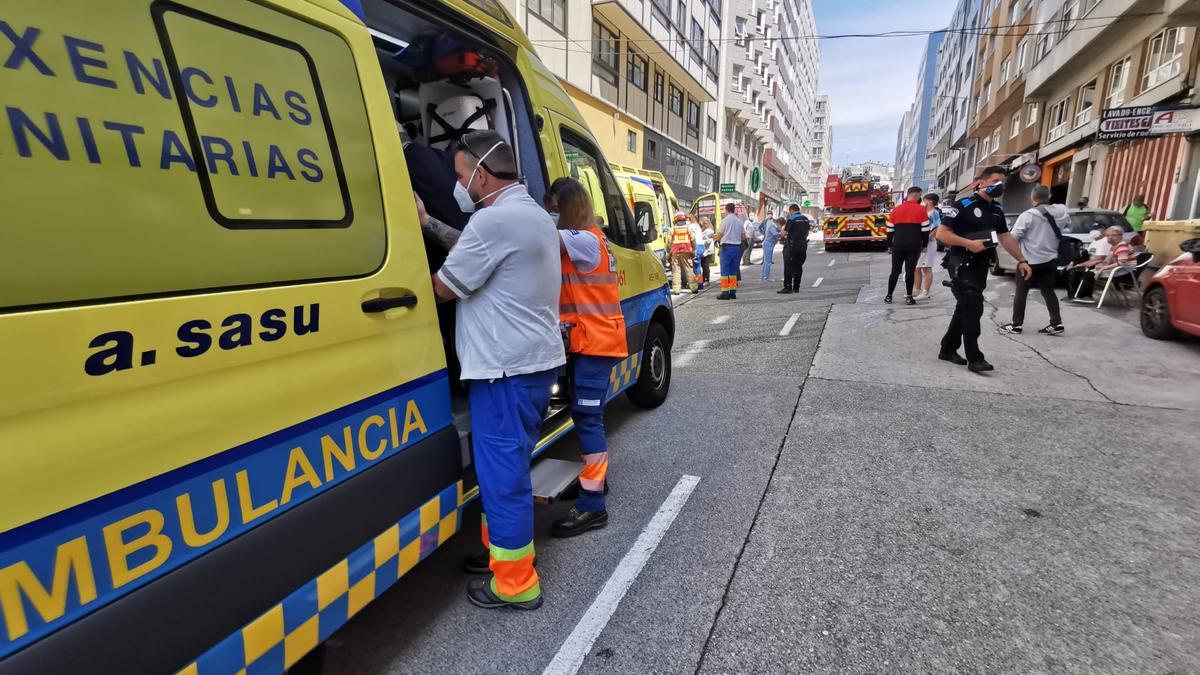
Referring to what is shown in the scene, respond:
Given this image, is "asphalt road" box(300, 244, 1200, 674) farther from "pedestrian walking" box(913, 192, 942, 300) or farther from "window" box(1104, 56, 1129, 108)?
"window" box(1104, 56, 1129, 108)

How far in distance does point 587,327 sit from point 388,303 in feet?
3.71

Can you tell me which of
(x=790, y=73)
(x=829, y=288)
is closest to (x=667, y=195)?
(x=829, y=288)

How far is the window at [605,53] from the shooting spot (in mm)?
19802

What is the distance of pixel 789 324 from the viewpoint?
843 cm

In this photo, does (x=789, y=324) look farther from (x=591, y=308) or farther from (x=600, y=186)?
(x=591, y=308)

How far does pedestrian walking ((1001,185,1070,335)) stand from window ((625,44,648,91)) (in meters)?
18.3

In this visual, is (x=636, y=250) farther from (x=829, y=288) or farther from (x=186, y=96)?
(x=829, y=288)

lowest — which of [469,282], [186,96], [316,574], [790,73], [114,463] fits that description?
[316,574]

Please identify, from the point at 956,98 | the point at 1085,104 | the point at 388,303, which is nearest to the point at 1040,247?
the point at 388,303

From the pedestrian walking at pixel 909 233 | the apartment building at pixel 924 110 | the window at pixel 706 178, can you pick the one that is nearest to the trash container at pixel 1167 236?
the pedestrian walking at pixel 909 233

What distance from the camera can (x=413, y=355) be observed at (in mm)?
2102

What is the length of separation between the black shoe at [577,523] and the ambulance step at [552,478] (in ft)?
0.74

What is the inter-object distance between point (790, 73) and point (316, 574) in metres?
72.0

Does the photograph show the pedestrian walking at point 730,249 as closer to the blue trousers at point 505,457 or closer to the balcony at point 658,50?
the blue trousers at point 505,457
